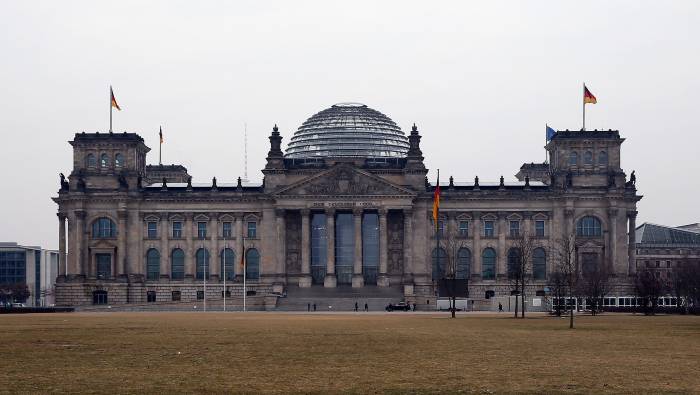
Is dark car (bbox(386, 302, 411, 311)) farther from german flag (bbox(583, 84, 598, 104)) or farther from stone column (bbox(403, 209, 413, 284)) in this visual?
german flag (bbox(583, 84, 598, 104))

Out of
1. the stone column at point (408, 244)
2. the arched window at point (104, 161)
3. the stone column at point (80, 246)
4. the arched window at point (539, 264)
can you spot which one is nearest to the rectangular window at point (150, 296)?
the stone column at point (80, 246)

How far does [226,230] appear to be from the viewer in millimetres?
167000

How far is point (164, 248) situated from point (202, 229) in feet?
20.8

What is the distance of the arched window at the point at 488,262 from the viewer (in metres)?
165

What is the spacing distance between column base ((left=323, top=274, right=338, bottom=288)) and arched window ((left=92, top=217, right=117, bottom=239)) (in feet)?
109

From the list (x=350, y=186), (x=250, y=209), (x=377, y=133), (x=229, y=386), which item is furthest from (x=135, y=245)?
(x=229, y=386)

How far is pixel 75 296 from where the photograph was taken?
16100 centimetres

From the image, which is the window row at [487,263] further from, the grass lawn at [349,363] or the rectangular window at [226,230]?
the grass lawn at [349,363]

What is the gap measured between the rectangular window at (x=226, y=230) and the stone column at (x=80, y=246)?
2057 cm

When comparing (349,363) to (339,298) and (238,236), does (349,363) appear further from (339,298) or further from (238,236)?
(238,236)

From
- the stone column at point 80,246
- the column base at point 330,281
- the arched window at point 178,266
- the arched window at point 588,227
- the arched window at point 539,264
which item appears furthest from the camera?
the arched window at point 178,266

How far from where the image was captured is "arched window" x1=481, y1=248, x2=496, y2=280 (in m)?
165

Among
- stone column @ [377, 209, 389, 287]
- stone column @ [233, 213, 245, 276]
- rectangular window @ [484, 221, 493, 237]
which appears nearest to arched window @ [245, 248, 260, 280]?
stone column @ [233, 213, 245, 276]

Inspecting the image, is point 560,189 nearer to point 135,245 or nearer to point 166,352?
point 135,245
